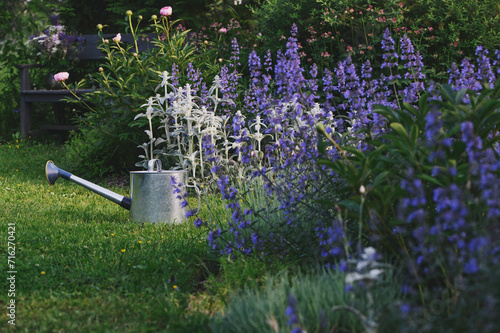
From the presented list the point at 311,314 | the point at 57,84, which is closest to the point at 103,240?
the point at 311,314

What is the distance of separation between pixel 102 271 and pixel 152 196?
972 millimetres

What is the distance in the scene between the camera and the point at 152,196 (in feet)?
11.5

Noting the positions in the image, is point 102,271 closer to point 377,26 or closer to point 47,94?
point 377,26

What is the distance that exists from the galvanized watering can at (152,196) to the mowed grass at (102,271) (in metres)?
0.10

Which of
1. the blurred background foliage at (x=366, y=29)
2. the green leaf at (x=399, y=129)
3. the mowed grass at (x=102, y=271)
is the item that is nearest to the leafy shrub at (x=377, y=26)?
the blurred background foliage at (x=366, y=29)

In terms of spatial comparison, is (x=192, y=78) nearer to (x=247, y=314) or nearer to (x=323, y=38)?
(x=323, y=38)

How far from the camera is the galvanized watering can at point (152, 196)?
3488mm

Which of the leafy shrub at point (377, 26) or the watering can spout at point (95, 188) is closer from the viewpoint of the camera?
the watering can spout at point (95, 188)

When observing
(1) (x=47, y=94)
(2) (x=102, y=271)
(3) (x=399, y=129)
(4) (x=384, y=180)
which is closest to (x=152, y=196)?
(2) (x=102, y=271)

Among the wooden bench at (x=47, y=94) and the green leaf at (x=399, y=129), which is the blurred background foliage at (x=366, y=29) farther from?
the green leaf at (x=399, y=129)

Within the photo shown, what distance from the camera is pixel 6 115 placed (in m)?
8.73

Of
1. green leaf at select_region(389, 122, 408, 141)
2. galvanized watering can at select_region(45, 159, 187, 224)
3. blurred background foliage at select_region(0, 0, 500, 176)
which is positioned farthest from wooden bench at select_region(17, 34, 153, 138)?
green leaf at select_region(389, 122, 408, 141)

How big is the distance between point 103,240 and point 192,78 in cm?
196

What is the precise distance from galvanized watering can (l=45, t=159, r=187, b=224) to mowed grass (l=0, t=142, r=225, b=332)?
0.10 metres
